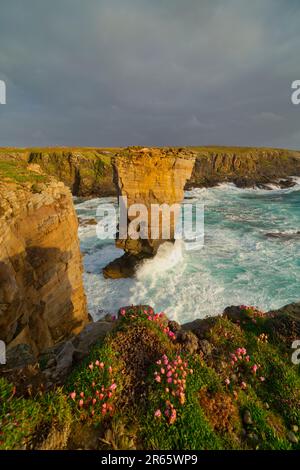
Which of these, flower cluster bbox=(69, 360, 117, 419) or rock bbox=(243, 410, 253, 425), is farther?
rock bbox=(243, 410, 253, 425)

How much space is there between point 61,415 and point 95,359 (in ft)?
2.83

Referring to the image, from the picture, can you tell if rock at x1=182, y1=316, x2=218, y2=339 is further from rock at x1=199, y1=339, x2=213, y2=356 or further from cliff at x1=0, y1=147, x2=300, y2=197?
cliff at x1=0, y1=147, x2=300, y2=197

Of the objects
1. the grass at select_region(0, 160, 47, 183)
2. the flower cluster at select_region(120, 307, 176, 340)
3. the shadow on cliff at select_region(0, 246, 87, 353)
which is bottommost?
the shadow on cliff at select_region(0, 246, 87, 353)

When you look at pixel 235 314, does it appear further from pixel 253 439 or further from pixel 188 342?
pixel 253 439

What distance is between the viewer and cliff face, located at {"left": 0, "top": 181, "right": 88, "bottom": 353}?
275 inches

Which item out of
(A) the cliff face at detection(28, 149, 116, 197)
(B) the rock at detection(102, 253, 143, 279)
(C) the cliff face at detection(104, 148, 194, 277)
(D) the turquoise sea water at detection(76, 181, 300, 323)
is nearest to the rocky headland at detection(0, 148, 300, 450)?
(D) the turquoise sea water at detection(76, 181, 300, 323)

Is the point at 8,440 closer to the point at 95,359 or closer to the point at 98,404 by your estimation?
the point at 98,404

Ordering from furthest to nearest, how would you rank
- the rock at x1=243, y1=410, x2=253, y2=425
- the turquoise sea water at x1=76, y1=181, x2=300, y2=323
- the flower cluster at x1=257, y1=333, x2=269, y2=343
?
the turquoise sea water at x1=76, y1=181, x2=300, y2=323 → the flower cluster at x1=257, y1=333, x2=269, y2=343 → the rock at x1=243, y1=410, x2=253, y2=425

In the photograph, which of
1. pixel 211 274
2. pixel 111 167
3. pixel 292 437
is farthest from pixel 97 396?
pixel 111 167

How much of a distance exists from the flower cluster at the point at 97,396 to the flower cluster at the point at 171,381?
0.67m

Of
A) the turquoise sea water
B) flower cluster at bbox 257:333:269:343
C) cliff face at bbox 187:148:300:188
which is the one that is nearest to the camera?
flower cluster at bbox 257:333:269:343

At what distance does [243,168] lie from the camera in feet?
304

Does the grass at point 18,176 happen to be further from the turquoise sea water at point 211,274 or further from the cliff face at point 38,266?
the turquoise sea water at point 211,274

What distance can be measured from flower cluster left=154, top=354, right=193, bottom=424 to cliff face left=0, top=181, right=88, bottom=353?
4.82 metres
